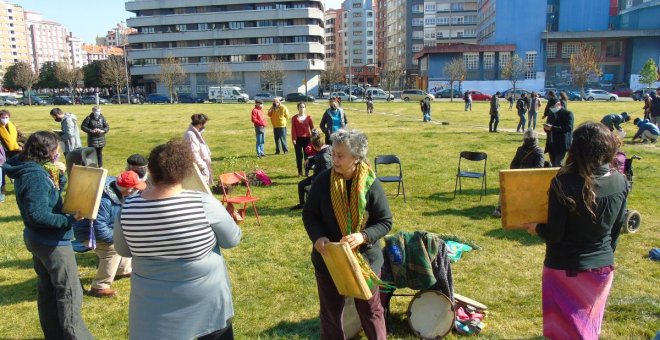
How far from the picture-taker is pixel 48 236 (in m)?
3.74

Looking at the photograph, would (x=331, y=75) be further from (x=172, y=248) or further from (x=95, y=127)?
(x=172, y=248)

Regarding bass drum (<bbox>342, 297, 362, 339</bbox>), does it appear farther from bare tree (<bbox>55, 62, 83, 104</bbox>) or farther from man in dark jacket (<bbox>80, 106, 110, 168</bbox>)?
bare tree (<bbox>55, 62, 83, 104</bbox>)

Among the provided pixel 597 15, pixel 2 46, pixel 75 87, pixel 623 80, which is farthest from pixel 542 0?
pixel 2 46

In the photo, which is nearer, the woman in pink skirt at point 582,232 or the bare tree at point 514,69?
the woman in pink skirt at point 582,232

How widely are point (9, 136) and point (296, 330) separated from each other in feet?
27.1

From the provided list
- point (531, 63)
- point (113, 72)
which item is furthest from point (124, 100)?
point (531, 63)

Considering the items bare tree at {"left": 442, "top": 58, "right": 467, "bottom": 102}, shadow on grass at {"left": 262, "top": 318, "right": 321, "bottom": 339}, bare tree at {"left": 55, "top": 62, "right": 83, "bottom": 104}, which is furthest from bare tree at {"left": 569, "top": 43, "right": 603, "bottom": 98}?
bare tree at {"left": 55, "top": 62, "right": 83, "bottom": 104}

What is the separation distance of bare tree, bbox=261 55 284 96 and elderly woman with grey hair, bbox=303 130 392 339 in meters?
70.8

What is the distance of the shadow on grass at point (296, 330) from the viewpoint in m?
4.51

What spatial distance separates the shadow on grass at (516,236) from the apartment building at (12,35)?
16737cm

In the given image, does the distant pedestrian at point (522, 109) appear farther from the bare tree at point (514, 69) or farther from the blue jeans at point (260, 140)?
the bare tree at point (514, 69)

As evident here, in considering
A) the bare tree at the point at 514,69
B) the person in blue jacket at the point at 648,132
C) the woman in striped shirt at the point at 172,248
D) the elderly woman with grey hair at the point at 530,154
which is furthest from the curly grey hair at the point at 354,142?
the bare tree at the point at 514,69

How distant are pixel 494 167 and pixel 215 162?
7.69m

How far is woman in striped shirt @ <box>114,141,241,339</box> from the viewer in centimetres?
270
